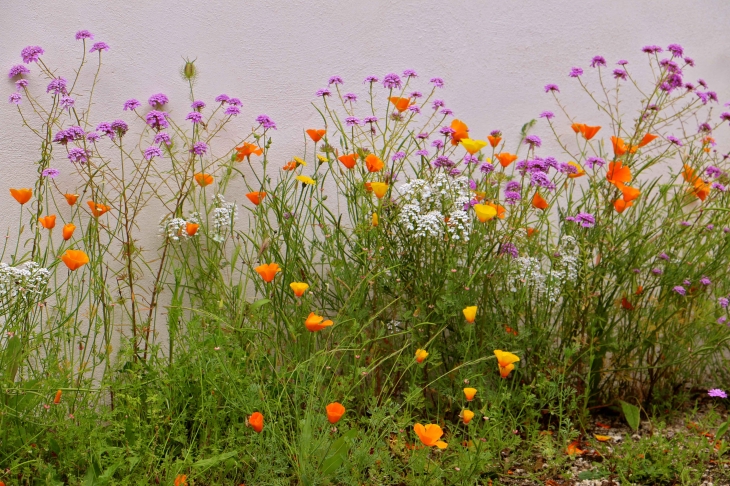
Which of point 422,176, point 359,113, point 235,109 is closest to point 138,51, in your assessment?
point 235,109

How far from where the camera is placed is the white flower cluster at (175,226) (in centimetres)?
239

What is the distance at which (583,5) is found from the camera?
3.20 meters

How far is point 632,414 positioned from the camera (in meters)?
2.43

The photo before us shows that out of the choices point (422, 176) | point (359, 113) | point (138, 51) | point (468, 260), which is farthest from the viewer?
point (359, 113)

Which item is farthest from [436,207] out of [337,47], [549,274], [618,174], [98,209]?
[98,209]

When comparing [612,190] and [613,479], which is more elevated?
[612,190]

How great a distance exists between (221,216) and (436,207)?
79 centimetres

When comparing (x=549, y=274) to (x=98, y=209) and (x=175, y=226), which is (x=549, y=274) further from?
(x=98, y=209)

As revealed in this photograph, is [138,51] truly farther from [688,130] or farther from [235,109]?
[688,130]

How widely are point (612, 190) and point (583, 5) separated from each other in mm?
1094

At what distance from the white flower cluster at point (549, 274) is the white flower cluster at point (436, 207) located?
0.21 meters

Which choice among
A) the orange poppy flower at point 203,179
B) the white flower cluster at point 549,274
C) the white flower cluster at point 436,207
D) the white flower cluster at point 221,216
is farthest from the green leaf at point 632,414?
the orange poppy flower at point 203,179

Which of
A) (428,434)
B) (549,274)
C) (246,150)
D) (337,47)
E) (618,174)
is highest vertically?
(337,47)

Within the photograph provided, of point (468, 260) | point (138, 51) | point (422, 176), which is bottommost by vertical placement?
point (468, 260)
